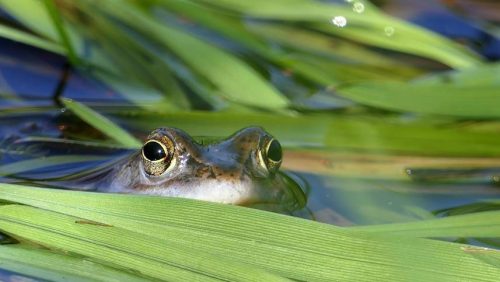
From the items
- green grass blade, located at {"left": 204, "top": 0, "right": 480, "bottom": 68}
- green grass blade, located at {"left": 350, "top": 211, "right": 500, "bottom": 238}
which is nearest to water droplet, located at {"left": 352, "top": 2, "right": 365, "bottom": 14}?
green grass blade, located at {"left": 204, "top": 0, "right": 480, "bottom": 68}

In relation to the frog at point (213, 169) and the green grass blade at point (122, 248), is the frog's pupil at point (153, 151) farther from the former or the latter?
the green grass blade at point (122, 248)

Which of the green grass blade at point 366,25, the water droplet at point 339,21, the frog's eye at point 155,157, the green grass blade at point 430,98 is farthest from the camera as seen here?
the water droplet at point 339,21

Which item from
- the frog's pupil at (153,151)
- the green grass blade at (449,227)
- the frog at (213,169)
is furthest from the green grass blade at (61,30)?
the green grass blade at (449,227)

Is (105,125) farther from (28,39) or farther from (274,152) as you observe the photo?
(274,152)

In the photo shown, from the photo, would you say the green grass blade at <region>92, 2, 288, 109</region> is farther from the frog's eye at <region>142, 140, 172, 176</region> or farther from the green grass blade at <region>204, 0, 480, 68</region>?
the frog's eye at <region>142, 140, 172, 176</region>

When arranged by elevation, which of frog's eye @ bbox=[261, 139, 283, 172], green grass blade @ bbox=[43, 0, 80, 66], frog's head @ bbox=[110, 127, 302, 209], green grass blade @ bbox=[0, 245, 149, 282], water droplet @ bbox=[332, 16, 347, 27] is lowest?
green grass blade @ bbox=[0, 245, 149, 282]

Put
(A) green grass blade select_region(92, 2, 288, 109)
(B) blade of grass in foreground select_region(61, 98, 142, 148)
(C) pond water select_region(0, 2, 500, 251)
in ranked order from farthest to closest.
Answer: (A) green grass blade select_region(92, 2, 288, 109)
(B) blade of grass in foreground select_region(61, 98, 142, 148)
(C) pond water select_region(0, 2, 500, 251)

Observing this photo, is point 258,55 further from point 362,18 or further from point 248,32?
point 362,18

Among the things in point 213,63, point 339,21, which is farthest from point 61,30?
point 339,21

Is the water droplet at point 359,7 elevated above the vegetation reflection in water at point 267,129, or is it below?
above
